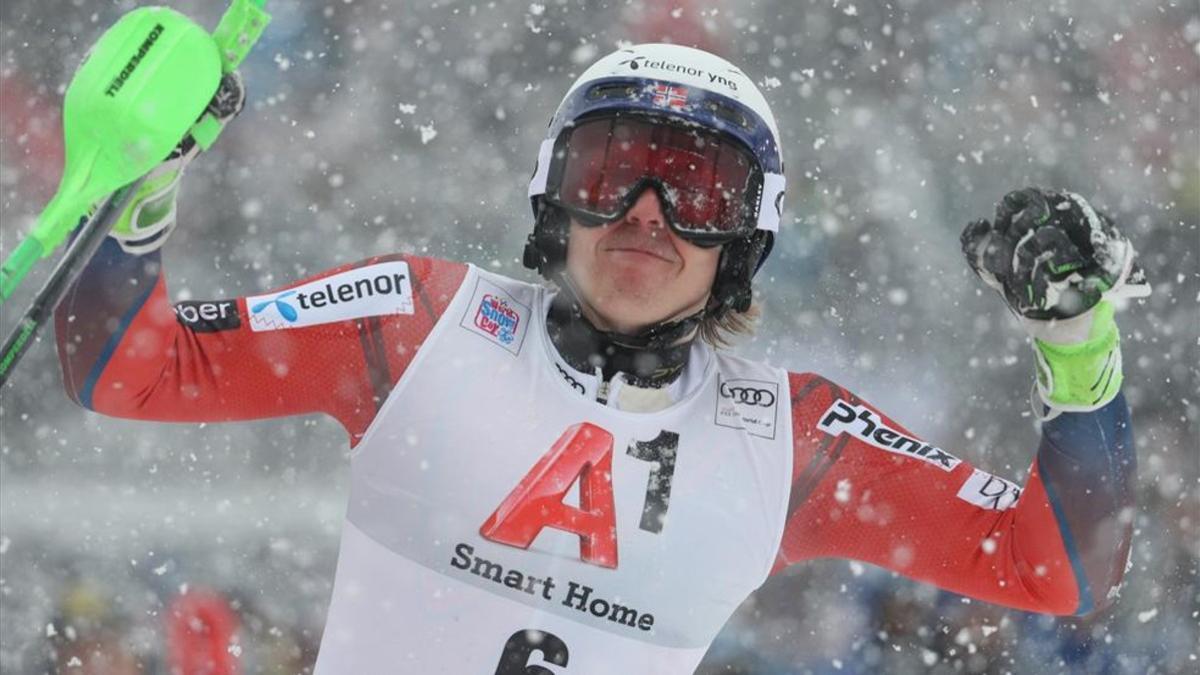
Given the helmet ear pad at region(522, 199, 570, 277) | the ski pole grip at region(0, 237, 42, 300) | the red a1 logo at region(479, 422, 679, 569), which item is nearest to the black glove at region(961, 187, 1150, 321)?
the red a1 logo at region(479, 422, 679, 569)

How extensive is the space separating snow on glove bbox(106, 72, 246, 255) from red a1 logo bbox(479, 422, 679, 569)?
0.78m

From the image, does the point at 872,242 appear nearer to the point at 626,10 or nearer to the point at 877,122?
the point at 877,122

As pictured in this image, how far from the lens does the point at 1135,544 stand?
239 inches

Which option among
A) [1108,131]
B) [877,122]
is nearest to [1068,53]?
[1108,131]

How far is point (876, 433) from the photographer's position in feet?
9.65

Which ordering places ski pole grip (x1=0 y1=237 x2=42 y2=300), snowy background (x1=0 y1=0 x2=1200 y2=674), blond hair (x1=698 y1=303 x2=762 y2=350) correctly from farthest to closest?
snowy background (x1=0 y1=0 x2=1200 y2=674) → blond hair (x1=698 y1=303 x2=762 y2=350) → ski pole grip (x1=0 y1=237 x2=42 y2=300)

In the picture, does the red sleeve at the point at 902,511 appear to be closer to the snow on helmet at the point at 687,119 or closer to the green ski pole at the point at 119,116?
the snow on helmet at the point at 687,119

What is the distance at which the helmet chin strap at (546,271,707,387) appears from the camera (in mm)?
2863

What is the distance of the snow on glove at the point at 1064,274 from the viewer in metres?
2.51

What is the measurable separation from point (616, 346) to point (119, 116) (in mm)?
1156

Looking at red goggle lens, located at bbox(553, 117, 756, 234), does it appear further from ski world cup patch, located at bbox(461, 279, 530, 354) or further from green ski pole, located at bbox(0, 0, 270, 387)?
green ski pole, located at bbox(0, 0, 270, 387)

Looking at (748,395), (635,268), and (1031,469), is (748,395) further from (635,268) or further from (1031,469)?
(1031,469)

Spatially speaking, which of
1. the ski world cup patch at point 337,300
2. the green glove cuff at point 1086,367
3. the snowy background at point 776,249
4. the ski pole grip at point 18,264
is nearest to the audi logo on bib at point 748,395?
the green glove cuff at point 1086,367

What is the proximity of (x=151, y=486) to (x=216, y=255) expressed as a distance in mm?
1063
